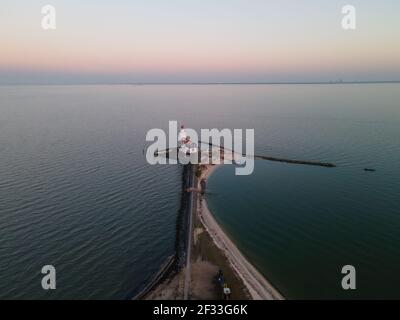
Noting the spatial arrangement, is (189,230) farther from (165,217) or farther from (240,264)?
(240,264)

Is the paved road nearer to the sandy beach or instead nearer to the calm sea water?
the sandy beach

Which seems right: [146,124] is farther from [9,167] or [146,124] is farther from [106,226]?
[106,226]

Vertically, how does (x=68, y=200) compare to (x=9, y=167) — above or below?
below

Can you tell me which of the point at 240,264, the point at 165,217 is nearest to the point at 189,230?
the point at 165,217

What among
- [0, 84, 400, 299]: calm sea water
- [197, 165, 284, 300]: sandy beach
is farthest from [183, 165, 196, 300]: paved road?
[0, 84, 400, 299]: calm sea water

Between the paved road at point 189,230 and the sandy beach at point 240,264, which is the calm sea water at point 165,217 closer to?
the sandy beach at point 240,264

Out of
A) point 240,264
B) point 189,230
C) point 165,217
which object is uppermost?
point 165,217

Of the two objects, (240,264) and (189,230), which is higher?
(189,230)
